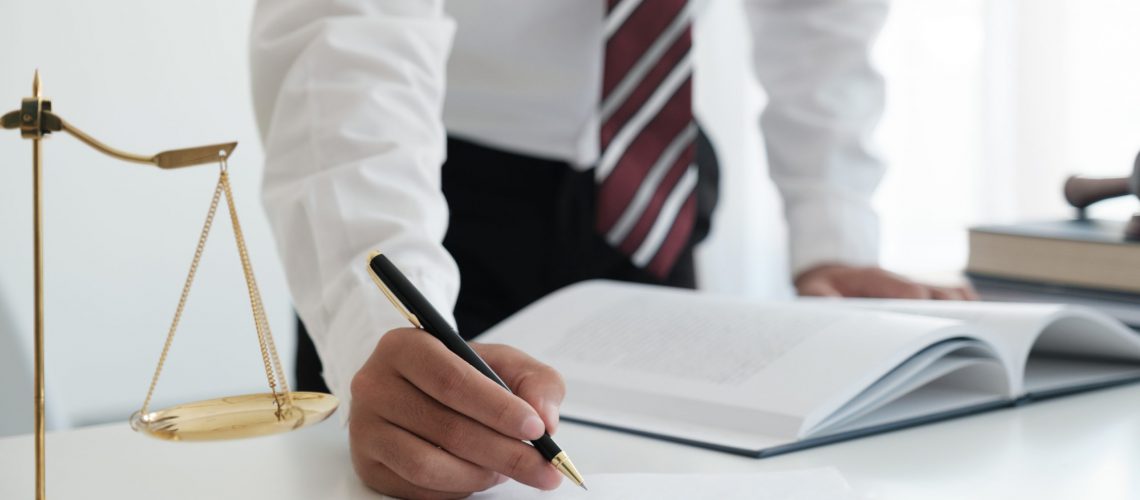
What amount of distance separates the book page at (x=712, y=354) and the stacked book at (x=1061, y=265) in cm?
38

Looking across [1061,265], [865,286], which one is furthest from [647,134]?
[1061,265]

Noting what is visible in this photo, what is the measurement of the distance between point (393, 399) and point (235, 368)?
7.33 ft

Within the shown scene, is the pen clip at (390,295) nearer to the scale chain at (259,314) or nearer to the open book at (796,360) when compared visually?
the scale chain at (259,314)

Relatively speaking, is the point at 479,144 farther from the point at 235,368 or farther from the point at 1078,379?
the point at 235,368

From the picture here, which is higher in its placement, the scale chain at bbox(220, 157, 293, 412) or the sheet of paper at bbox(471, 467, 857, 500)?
the scale chain at bbox(220, 157, 293, 412)

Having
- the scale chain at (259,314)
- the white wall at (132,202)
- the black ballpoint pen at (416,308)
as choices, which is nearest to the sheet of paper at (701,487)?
the black ballpoint pen at (416,308)

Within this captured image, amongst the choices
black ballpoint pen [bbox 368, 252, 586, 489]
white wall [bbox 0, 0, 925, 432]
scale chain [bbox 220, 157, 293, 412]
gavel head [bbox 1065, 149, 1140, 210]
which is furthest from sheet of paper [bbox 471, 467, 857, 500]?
white wall [bbox 0, 0, 925, 432]

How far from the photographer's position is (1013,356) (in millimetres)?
900

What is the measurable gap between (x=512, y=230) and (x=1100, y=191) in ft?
2.25

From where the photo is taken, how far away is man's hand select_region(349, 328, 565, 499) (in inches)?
24.2

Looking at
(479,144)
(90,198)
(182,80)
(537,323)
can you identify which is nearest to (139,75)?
(182,80)

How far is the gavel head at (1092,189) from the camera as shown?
129cm

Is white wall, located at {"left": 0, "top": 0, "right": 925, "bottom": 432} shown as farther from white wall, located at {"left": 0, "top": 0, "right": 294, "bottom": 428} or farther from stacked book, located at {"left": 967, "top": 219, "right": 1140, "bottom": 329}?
stacked book, located at {"left": 967, "top": 219, "right": 1140, "bottom": 329}

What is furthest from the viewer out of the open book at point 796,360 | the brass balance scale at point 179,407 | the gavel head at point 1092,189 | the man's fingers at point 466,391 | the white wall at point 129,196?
the white wall at point 129,196
